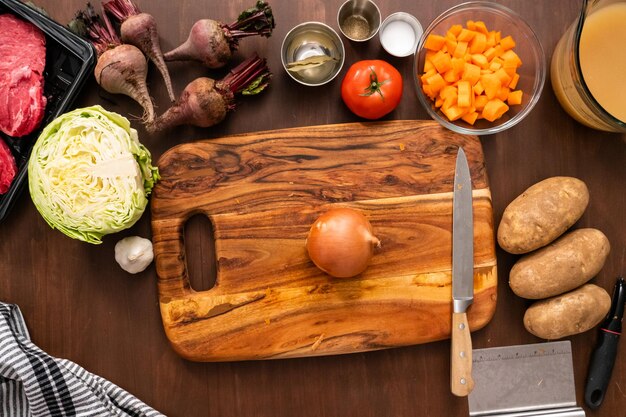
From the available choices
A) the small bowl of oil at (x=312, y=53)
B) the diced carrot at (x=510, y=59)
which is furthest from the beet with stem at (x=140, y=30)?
the diced carrot at (x=510, y=59)

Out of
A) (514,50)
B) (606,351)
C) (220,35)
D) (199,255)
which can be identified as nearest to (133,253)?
(199,255)

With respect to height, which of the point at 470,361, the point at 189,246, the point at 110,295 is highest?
the point at 189,246

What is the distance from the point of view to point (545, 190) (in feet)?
4.89

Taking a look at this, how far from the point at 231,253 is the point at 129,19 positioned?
70 centimetres

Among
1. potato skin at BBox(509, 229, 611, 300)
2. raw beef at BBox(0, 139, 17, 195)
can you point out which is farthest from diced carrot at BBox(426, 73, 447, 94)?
raw beef at BBox(0, 139, 17, 195)

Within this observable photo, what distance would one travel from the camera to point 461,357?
1.49m

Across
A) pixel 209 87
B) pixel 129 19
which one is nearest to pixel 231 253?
pixel 209 87

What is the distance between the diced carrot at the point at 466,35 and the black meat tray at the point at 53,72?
1.01 m

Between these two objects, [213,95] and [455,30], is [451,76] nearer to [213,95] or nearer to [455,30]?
[455,30]

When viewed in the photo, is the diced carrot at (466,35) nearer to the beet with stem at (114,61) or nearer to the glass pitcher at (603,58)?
the glass pitcher at (603,58)

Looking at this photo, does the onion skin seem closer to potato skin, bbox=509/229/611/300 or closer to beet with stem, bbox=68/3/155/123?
potato skin, bbox=509/229/611/300

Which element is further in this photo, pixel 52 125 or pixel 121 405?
pixel 121 405

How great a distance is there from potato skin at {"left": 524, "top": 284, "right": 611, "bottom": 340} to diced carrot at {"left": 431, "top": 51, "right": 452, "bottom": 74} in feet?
2.39

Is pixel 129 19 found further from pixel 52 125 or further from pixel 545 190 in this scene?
pixel 545 190
